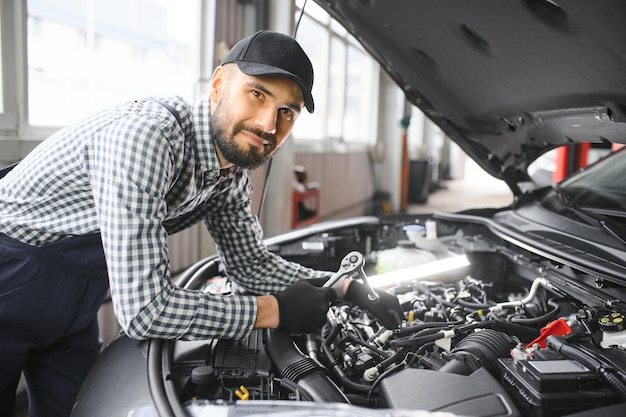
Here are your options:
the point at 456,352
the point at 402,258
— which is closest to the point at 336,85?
the point at 402,258

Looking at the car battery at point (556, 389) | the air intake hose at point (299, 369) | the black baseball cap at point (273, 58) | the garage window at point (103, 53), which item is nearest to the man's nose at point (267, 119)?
the black baseball cap at point (273, 58)

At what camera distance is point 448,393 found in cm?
90

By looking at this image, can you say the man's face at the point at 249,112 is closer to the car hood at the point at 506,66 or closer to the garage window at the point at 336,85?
the car hood at the point at 506,66

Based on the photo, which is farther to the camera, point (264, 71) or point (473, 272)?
point (473, 272)

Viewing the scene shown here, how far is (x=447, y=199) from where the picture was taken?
30.9ft

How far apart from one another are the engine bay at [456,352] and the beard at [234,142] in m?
0.45

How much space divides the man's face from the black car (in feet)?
1.37

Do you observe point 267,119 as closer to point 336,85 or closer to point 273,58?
point 273,58

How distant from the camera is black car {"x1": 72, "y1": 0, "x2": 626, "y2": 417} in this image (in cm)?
95

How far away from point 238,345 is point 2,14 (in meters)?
1.91

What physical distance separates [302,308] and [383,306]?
0.26 meters

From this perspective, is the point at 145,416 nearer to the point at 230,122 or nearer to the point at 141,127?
the point at 141,127

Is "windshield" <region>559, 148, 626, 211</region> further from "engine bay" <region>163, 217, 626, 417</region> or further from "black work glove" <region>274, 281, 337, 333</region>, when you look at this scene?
"black work glove" <region>274, 281, 337, 333</region>

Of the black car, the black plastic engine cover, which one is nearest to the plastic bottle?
the black car
